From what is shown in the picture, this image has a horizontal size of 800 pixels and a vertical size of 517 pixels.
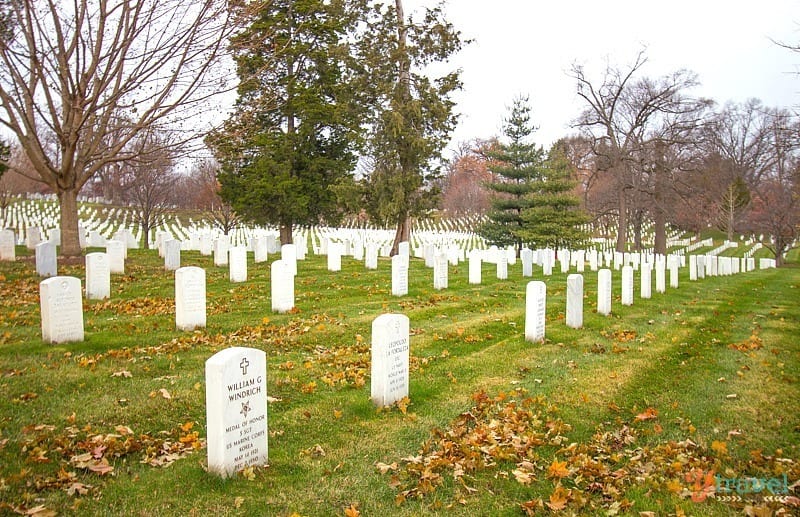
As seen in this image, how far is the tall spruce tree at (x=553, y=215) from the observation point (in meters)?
32.2

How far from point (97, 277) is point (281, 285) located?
3.92m

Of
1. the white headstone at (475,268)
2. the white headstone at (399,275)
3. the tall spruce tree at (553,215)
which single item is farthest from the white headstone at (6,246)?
the tall spruce tree at (553,215)

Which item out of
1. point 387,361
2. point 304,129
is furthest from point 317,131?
point 387,361

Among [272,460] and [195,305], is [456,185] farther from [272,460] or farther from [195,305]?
[272,460]

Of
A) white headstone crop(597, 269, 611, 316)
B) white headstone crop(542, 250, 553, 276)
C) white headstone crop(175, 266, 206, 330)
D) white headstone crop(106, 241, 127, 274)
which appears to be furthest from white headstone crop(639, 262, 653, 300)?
white headstone crop(106, 241, 127, 274)

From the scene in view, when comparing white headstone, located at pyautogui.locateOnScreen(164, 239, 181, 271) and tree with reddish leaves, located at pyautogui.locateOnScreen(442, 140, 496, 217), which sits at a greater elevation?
tree with reddish leaves, located at pyautogui.locateOnScreen(442, 140, 496, 217)

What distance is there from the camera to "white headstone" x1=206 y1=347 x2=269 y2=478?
172 inches

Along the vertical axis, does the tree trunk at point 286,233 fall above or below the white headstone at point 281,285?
above

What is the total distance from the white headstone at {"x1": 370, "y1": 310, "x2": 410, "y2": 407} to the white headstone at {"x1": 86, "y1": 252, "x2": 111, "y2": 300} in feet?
25.7

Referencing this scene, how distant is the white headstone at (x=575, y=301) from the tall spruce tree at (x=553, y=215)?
21.9 m

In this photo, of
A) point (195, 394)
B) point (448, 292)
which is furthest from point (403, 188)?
point (195, 394)

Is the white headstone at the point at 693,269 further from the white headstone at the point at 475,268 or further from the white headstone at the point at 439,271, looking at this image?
the white headstone at the point at 439,271

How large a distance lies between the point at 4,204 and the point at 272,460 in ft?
125

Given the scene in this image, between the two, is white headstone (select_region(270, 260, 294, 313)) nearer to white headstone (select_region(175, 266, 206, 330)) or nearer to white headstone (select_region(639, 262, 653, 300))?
white headstone (select_region(175, 266, 206, 330))
